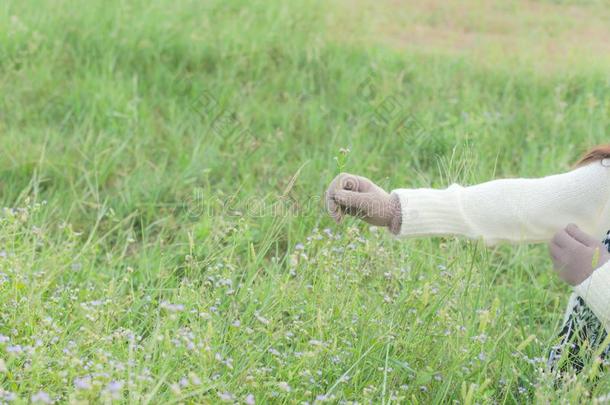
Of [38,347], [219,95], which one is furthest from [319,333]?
[219,95]

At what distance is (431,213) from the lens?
7.34 ft

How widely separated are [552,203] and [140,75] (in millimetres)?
2661

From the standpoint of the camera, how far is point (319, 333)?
2127 millimetres

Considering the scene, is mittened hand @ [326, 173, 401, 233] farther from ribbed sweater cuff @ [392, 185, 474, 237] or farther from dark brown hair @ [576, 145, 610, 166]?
dark brown hair @ [576, 145, 610, 166]

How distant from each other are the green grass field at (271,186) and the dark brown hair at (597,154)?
0.35m

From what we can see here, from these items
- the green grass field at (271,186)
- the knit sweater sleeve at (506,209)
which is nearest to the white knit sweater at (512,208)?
the knit sweater sleeve at (506,209)

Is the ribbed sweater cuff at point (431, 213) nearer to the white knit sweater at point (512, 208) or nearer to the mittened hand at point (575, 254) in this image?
the white knit sweater at point (512, 208)

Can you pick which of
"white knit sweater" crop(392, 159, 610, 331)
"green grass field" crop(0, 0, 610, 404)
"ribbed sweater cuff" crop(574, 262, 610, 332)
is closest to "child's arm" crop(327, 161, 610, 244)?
"white knit sweater" crop(392, 159, 610, 331)

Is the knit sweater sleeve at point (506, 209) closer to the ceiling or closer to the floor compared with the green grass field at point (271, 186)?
closer to the ceiling

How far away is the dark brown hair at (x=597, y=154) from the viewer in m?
2.15

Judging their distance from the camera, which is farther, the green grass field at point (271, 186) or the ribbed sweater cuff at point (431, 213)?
the ribbed sweater cuff at point (431, 213)

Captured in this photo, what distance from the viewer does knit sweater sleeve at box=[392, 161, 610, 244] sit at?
7.25ft

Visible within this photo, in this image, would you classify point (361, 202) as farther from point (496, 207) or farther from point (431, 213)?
point (496, 207)

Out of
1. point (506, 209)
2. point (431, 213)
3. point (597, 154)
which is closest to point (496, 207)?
point (506, 209)
